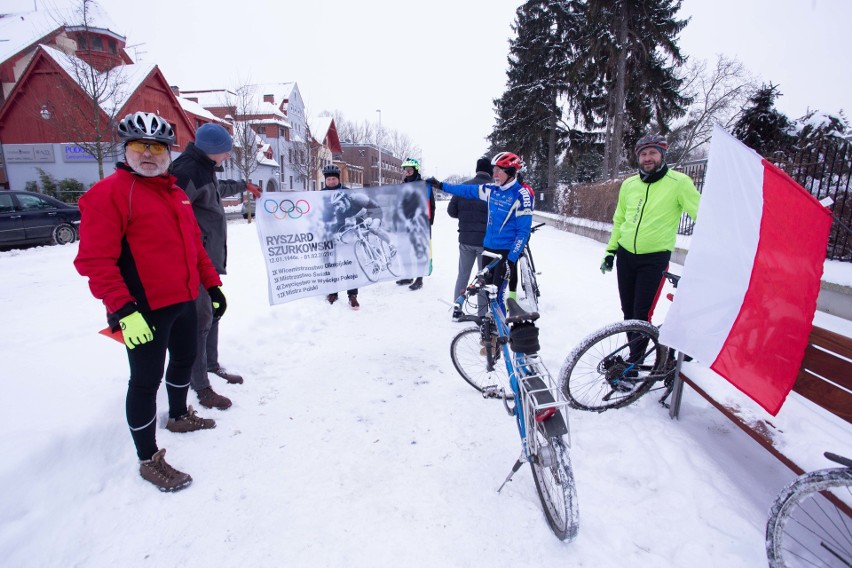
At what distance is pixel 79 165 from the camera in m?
24.3

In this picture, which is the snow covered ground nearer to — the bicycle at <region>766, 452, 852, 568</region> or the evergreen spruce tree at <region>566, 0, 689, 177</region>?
the bicycle at <region>766, 452, 852, 568</region>

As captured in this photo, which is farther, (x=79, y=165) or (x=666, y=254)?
(x=79, y=165)

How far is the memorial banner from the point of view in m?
4.93

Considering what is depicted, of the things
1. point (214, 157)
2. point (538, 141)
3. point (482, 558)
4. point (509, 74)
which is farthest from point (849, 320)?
point (509, 74)

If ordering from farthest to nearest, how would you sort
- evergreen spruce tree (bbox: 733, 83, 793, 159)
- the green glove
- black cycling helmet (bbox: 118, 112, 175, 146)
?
evergreen spruce tree (bbox: 733, 83, 793, 159), black cycling helmet (bbox: 118, 112, 175, 146), the green glove

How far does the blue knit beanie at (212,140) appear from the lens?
3137 mm

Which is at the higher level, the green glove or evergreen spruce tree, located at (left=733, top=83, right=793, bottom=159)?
evergreen spruce tree, located at (left=733, top=83, right=793, bottom=159)

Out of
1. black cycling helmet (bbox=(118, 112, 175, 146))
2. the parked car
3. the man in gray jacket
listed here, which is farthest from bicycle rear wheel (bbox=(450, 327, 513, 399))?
the parked car

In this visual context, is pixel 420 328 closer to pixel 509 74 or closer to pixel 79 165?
pixel 509 74

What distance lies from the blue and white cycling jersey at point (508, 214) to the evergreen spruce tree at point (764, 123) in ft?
36.3

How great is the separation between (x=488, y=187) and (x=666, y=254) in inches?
71.4

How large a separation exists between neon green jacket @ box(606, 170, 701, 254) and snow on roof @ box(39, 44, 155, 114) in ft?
59.4

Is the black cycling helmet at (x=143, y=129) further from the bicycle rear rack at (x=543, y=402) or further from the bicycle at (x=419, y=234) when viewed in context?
the bicycle at (x=419, y=234)

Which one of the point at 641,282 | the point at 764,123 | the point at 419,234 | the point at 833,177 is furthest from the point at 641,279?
the point at 764,123
